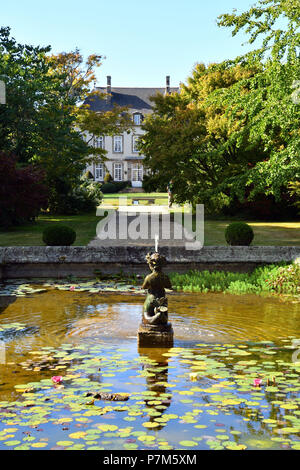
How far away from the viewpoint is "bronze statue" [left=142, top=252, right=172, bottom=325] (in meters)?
7.66

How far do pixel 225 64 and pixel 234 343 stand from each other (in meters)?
11.0

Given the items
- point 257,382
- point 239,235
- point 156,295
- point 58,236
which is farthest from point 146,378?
point 239,235

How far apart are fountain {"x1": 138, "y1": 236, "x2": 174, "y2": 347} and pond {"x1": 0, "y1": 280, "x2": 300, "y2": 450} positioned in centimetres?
18

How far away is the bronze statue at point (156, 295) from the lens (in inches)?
302

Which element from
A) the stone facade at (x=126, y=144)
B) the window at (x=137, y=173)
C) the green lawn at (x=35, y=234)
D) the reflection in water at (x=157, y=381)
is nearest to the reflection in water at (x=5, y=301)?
the reflection in water at (x=157, y=381)

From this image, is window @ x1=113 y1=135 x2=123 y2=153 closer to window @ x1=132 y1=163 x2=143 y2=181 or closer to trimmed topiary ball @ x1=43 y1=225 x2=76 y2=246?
window @ x1=132 y1=163 x2=143 y2=181

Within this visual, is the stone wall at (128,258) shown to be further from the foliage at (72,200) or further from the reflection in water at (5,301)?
the foliage at (72,200)

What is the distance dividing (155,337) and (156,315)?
0.29 m

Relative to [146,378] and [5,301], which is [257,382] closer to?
[146,378]

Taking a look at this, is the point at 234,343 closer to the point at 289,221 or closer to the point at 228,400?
the point at 228,400

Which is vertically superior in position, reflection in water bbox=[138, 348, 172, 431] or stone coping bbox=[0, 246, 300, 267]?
stone coping bbox=[0, 246, 300, 267]

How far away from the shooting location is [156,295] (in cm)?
798

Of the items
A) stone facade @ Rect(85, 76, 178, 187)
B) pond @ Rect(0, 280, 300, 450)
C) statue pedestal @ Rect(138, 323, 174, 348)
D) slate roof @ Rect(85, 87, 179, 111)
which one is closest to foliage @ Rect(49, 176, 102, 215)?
pond @ Rect(0, 280, 300, 450)

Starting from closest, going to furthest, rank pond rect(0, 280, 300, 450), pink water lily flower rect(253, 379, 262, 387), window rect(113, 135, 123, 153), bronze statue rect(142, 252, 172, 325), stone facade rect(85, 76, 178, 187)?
pond rect(0, 280, 300, 450) < pink water lily flower rect(253, 379, 262, 387) < bronze statue rect(142, 252, 172, 325) < stone facade rect(85, 76, 178, 187) < window rect(113, 135, 123, 153)
